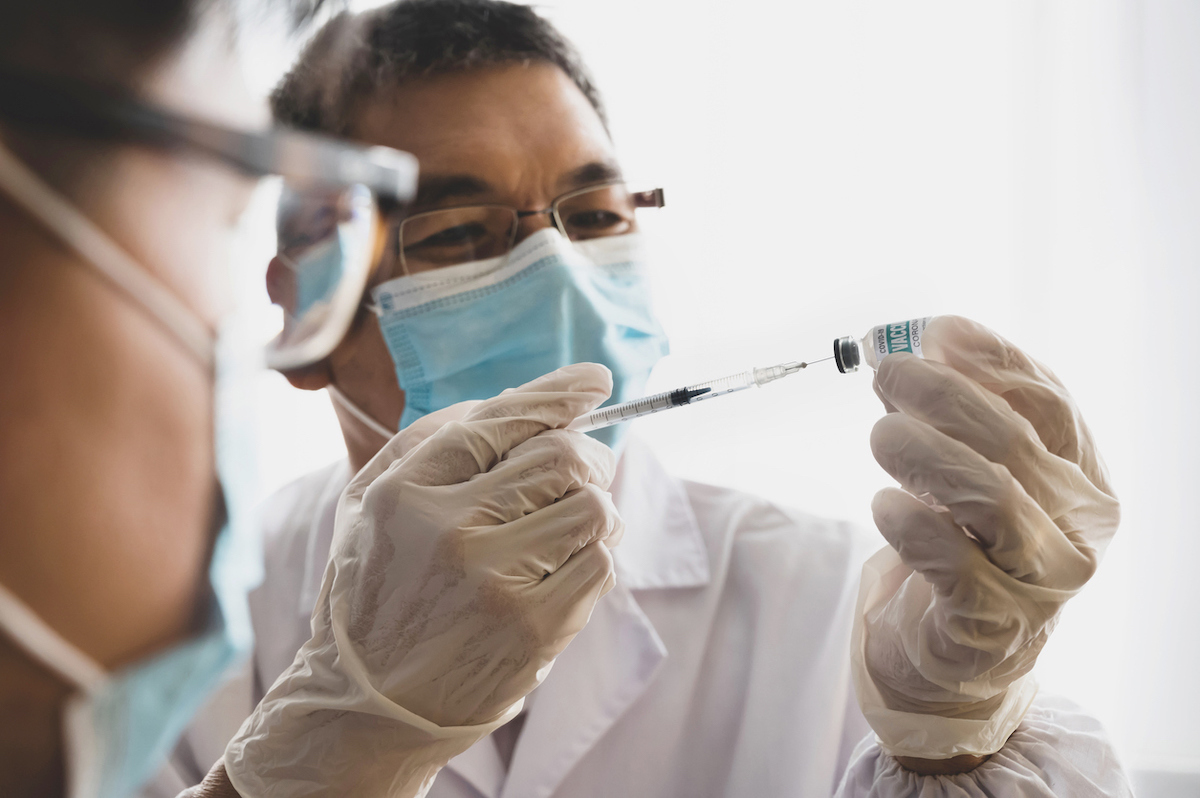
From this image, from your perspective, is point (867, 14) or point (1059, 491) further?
point (867, 14)

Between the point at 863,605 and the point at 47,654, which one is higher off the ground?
the point at 47,654

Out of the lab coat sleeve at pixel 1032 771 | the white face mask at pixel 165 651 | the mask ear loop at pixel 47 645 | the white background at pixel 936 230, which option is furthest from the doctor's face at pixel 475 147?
the lab coat sleeve at pixel 1032 771

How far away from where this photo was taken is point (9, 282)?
2.42ft

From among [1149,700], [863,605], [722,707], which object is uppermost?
[863,605]

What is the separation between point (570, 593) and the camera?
798 mm

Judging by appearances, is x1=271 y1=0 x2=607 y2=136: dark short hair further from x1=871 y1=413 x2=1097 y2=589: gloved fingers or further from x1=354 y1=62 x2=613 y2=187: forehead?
x1=871 y1=413 x2=1097 y2=589: gloved fingers

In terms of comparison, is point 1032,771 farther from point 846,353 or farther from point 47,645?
point 47,645

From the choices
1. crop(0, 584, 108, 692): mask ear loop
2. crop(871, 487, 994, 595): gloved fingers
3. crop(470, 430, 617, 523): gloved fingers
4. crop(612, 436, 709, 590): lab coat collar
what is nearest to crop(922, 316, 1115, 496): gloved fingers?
crop(871, 487, 994, 595): gloved fingers

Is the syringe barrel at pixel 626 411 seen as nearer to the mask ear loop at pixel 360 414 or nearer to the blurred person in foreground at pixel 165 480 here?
the blurred person in foreground at pixel 165 480

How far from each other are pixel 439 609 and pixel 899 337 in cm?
59

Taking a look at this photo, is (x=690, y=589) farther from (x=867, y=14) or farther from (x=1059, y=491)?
(x=867, y=14)

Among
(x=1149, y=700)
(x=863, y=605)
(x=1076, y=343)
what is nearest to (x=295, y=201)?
(x=863, y=605)

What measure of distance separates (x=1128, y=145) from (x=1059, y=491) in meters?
1.16

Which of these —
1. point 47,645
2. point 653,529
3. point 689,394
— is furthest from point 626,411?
point 47,645
